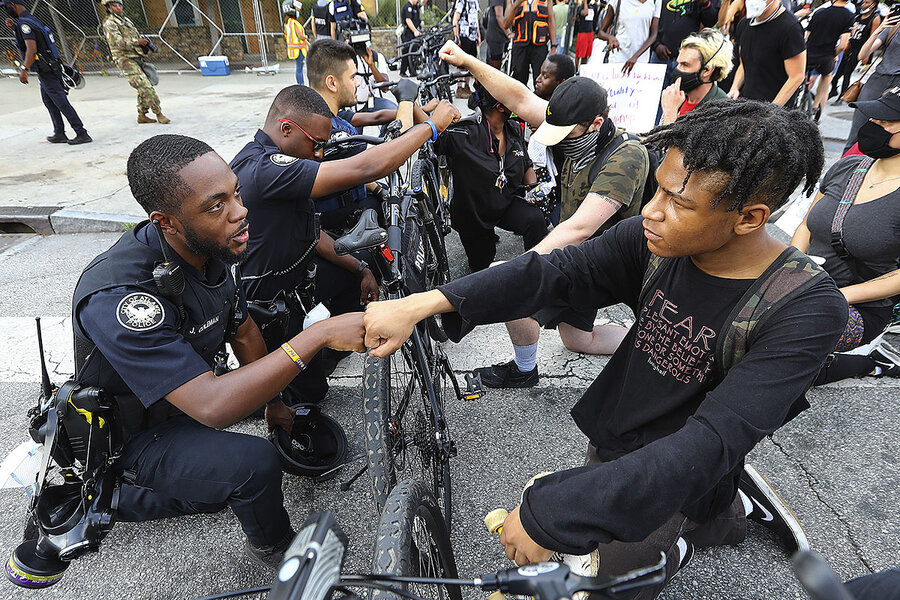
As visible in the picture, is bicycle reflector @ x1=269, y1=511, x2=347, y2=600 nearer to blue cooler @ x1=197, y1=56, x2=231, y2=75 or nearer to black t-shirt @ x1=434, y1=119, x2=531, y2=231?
black t-shirt @ x1=434, y1=119, x2=531, y2=231

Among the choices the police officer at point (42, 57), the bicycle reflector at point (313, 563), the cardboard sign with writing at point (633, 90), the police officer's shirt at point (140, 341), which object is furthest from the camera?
the police officer at point (42, 57)

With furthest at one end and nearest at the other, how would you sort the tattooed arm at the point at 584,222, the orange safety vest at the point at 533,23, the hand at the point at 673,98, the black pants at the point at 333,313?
1. the orange safety vest at the point at 533,23
2. the hand at the point at 673,98
3. the black pants at the point at 333,313
4. the tattooed arm at the point at 584,222

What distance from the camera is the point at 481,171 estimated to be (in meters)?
4.09

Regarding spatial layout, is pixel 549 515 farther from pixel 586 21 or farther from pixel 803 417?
pixel 586 21

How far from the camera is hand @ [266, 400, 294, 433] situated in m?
2.67

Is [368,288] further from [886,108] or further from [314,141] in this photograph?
[886,108]

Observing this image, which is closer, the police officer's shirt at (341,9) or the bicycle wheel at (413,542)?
the bicycle wheel at (413,542)

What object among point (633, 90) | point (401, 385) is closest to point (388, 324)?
point (401, 385)

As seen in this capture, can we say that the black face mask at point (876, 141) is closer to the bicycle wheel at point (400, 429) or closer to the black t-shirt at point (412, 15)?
the bicycle wheel at point (400, 429)

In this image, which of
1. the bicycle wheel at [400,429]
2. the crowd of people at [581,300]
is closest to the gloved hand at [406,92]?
the crowd of people at [581,300]

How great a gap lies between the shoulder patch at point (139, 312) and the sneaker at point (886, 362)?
3990mm

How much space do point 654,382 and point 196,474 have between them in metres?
1.64

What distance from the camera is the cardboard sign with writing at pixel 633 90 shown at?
200 inches

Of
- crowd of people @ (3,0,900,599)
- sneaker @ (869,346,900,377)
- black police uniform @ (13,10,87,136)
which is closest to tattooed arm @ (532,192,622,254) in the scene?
crowd of people @ (3,0,900,599)
